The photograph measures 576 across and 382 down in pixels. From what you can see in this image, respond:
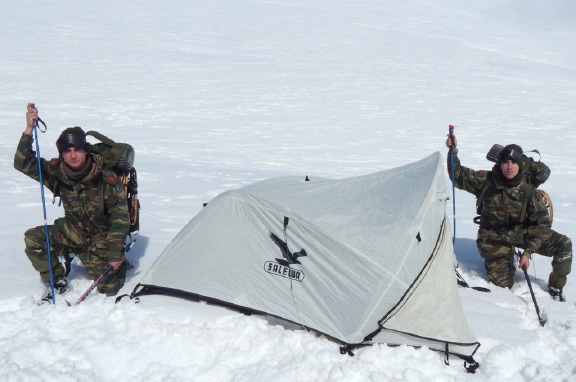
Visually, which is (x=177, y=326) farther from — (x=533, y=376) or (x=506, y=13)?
(x=506, y=13)

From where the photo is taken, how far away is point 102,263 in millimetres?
5938

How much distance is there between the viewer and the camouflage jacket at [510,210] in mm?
6418

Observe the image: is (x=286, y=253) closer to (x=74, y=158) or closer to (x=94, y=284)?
(x=94, y=284)

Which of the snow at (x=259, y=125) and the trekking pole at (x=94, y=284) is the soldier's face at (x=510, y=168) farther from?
the trekking pole at (x=94, y=284)

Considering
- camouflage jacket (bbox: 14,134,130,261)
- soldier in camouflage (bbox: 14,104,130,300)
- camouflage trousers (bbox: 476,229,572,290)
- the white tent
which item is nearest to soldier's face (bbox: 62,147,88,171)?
soldier in camouflage (bbox: 14,104,130,300)

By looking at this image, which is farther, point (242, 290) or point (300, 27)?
point (300, 27)

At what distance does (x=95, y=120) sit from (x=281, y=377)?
1402 centimetres

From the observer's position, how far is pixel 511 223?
21.9ft

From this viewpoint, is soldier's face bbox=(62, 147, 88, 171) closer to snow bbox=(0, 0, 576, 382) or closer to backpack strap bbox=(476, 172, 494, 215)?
snow bbox=(0, 0, 576, 382)

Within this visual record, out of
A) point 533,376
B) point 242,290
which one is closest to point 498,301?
point 533,376

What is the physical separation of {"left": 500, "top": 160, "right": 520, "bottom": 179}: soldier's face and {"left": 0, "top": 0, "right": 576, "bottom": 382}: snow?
1.19 meters

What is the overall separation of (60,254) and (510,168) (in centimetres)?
454

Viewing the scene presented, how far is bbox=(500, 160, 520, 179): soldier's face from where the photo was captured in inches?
248

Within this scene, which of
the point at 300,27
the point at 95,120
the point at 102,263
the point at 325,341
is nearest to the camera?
the point at 325,341
